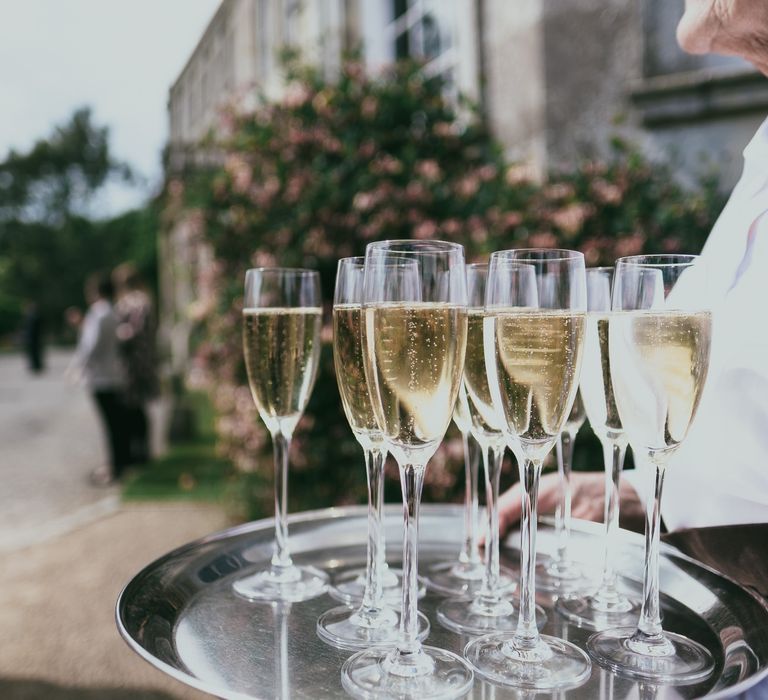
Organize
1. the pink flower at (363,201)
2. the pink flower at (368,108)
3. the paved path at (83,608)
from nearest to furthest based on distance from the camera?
the paved path at (83,608) → the pink flower at (363,201) → the pink flower at (368,108)

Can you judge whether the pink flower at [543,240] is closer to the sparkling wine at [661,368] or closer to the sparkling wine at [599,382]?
the sparkling wine at [599,382]

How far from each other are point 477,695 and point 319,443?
172 inches

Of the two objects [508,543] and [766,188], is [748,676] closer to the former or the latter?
[508,543]

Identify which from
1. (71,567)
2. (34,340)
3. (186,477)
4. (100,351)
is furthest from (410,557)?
(34,340)

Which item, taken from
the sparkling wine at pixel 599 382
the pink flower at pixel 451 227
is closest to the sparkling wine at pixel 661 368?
the sparkling wine at pixel 599 382

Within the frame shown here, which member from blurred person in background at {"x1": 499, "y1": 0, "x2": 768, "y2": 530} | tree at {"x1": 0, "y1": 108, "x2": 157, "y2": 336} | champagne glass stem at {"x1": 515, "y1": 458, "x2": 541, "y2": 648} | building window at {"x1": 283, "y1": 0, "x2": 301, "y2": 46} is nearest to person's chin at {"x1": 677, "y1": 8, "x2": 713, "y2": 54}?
blurred person in background at {"x1": 499, "y1": 0, "x2": 768, "y2": 530}

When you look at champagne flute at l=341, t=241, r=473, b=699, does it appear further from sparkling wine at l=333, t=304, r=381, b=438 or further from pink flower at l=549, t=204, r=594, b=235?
pink flower at l=549, t=204, r=594, b=235

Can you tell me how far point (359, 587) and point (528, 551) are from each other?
0.58 meters

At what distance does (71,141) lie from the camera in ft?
180

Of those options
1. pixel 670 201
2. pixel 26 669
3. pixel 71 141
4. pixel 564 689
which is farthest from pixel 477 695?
pixel 71 141

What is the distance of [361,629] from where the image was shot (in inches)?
56.2

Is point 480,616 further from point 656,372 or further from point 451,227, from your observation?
point 451,227

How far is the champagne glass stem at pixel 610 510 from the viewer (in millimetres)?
1590

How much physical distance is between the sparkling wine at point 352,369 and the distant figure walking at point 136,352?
862 centimetres
